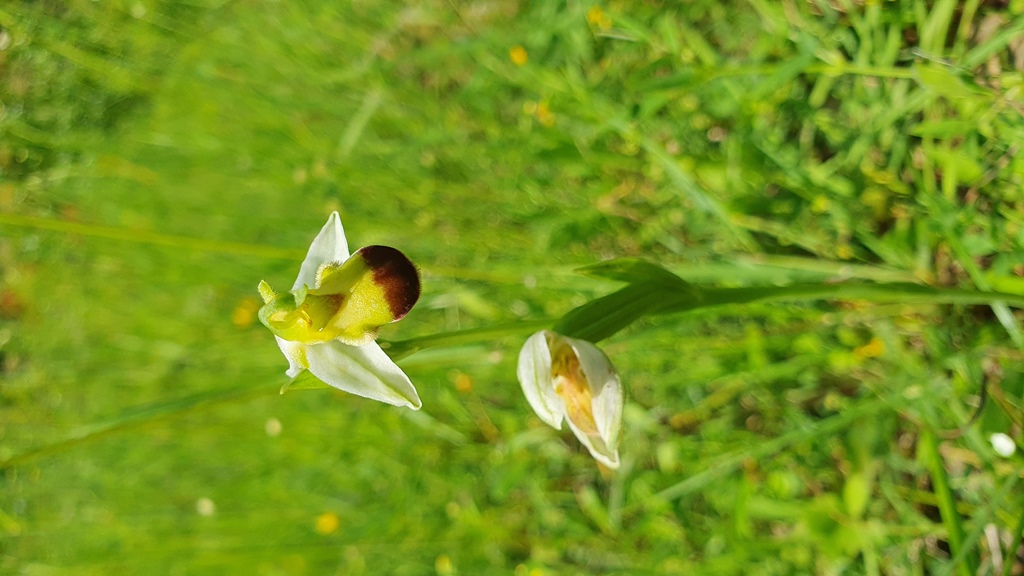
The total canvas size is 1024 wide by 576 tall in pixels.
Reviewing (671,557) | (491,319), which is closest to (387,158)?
(491,319)

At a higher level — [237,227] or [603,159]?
[603,159]

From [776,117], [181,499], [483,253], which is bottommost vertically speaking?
[181,499]

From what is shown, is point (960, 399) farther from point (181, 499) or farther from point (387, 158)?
point (181, 499)

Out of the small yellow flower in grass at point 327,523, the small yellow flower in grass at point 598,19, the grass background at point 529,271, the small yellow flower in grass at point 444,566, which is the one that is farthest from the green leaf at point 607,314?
the small yellow flower in grass at point 327,523

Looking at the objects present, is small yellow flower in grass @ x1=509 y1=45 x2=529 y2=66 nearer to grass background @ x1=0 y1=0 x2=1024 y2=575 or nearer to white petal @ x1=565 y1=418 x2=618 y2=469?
grass background @ x1=0 y1=0 x2=1024 y2=575

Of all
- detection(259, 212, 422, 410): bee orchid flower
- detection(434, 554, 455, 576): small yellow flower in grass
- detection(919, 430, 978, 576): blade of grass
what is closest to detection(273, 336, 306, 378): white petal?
detection(259, 212, 422, 410): bee orchid flower

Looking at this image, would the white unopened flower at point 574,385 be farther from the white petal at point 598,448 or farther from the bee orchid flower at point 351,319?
the bee orchid flower at point 351,319

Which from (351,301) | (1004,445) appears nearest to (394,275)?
(351,301)
